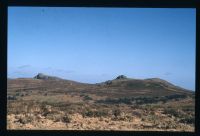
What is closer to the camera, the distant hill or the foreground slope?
the foreground slope

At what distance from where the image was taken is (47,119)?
17.0 metres

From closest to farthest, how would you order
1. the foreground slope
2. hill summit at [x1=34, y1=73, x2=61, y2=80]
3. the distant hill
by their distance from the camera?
the foreground slope
the distant hill
hill summit at [x1=34, y1=73, x2=61, y2=80]

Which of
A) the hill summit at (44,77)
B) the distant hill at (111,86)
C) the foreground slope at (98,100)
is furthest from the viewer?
the hill summit at (44,77)

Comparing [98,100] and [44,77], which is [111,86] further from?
[98,100]

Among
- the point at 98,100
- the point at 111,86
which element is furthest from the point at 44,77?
the point at 98,100

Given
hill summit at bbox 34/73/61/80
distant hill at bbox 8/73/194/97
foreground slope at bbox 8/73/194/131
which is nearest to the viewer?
foreground slope at bbox 8/73/194/131

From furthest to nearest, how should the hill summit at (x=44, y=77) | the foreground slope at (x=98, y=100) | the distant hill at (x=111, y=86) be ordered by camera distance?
the hill summit at (x=44, y=77) < the distant hill at (x=111, y=86) < the foreground slope at (x=98, y=100)

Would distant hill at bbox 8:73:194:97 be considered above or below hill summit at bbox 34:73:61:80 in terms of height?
below

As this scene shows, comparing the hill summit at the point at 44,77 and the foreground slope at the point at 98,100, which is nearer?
the foreground slope at the point at 98,100

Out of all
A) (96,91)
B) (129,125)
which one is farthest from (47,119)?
(96,91)

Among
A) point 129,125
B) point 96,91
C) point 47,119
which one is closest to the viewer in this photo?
point 129,125

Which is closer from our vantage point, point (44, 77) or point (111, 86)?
point (111, 86)

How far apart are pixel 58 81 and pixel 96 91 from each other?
13348 mm
